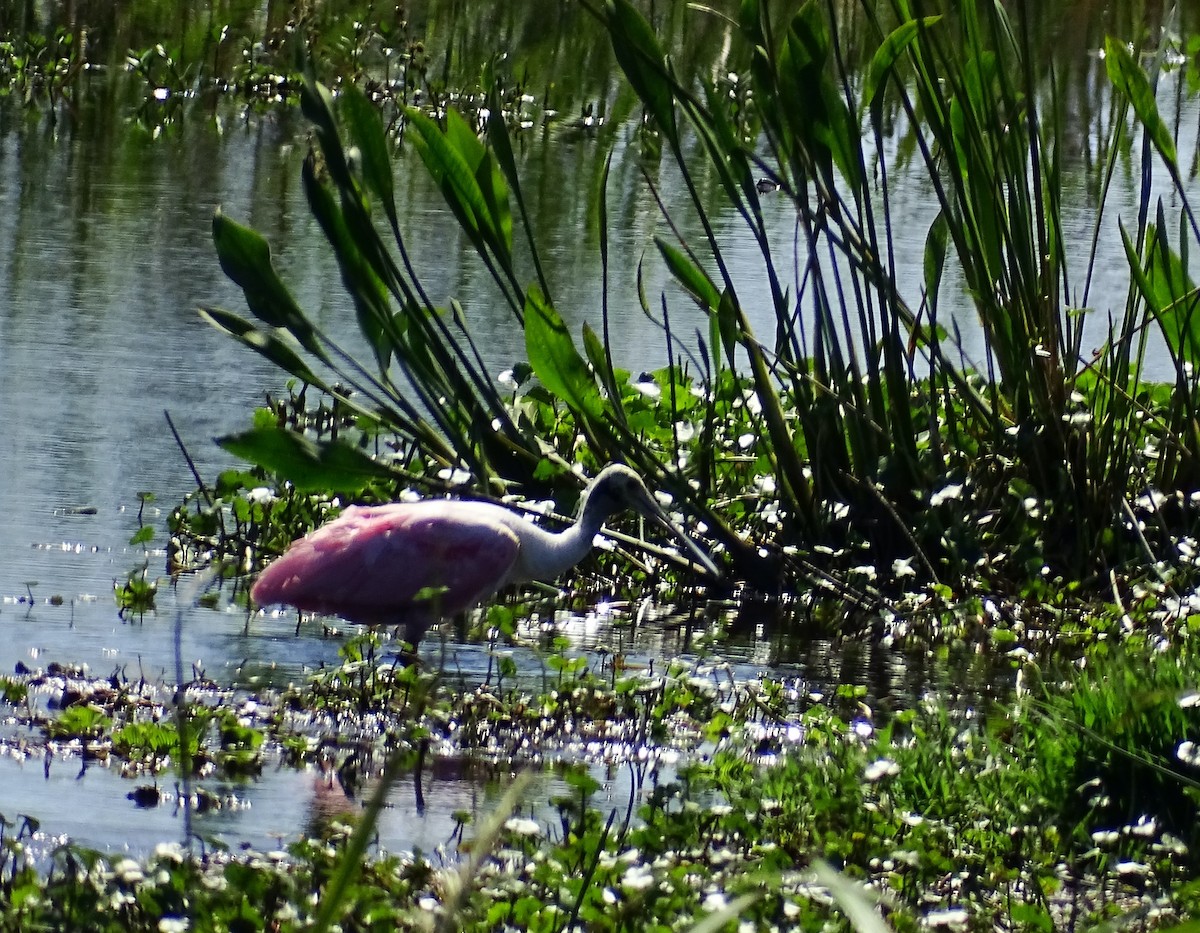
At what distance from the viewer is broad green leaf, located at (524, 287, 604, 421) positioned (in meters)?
6.14

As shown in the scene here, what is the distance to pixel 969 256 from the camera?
6.11 meters

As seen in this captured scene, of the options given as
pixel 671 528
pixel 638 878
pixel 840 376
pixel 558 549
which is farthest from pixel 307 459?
pixel 638 878

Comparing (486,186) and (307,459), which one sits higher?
(486,186)

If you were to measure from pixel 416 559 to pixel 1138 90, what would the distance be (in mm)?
2350

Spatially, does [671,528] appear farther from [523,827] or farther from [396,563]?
[523,827]

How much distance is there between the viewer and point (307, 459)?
19.9ft

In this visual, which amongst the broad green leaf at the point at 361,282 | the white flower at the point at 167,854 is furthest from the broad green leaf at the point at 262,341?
the white flower at the point at 167,854

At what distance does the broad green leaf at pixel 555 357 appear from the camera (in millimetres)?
6145

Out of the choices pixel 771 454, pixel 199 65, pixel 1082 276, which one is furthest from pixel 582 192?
pixel 771 454

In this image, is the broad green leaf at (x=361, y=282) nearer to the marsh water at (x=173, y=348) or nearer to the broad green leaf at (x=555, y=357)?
the broad green leaf at (x=555, y=357)

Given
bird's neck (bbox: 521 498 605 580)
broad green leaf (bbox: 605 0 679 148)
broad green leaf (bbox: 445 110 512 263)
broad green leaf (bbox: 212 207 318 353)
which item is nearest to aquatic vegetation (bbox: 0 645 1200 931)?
bird's neck (bbox: 521 498 605 580)

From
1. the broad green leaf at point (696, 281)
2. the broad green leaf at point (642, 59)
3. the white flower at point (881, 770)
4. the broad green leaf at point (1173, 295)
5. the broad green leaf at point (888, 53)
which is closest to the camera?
the white flower at point (881, 770)

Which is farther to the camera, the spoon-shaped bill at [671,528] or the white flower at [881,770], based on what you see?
the spoon-shaped bill at [671,528]

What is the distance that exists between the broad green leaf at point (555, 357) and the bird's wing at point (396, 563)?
49 centimetres
